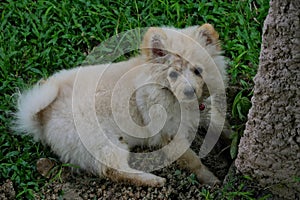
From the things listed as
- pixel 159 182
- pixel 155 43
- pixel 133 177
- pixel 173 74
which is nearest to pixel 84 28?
pixel 155 43

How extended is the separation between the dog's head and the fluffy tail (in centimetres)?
75

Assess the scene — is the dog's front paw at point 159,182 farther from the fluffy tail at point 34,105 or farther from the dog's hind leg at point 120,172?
the fluffy tail at point 34,105

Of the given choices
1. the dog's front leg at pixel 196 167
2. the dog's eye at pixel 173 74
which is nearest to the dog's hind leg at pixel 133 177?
the dog's front leg at pixel 196 167

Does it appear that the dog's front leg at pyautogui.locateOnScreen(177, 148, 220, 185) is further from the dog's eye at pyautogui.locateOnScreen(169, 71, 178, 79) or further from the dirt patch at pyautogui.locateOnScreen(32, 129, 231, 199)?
the dog's eye at pyautogui.locateOnScreen(169, 71, 178, 79)

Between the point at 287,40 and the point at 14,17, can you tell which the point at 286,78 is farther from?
the point at 14,17

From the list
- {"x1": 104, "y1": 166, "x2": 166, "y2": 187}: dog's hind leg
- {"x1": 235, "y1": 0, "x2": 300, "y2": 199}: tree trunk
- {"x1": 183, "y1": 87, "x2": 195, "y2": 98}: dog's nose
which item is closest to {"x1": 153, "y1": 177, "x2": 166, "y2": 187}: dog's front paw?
{"x1": 104, "y1": 166, "x2": 166, "y2": 187}: dog's hind leg

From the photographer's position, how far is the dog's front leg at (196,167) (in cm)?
401

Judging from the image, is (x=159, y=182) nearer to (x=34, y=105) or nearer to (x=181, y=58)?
(x=181, y=58)

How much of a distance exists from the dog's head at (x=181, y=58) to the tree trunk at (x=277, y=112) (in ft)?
1.60

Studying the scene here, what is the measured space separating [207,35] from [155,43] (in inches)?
15.6

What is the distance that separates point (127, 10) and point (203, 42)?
58.4 inches

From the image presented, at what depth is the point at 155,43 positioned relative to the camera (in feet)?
12.5

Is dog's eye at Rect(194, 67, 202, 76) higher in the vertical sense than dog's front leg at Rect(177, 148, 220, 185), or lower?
higher

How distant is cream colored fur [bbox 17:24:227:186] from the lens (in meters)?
3.92
